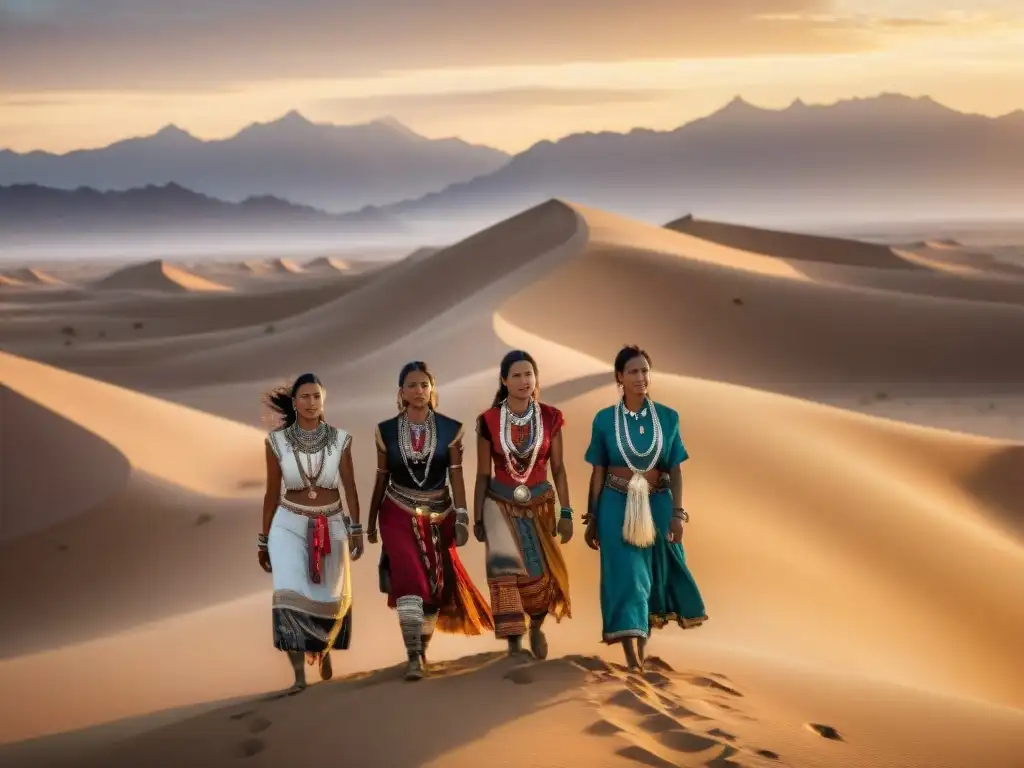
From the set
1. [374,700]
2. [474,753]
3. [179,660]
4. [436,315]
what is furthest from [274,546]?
[436,315]

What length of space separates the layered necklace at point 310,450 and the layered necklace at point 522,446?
884 millimetres

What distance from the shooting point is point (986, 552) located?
1370 centimetres

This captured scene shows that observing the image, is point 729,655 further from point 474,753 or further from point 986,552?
point 986,552

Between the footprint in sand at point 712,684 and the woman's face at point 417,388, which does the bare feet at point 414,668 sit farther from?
the footprint in sand at point 712,684

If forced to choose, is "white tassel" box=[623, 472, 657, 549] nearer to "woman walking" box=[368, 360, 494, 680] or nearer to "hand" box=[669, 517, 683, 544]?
"hand" box=[669, 517, 683, 544]

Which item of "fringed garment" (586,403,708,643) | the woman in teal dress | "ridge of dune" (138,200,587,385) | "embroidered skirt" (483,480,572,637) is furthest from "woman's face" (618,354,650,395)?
"ridge of dune" (138,200,587,385)

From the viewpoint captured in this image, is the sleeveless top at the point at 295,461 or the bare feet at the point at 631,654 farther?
the bare feet at the point at 631,654

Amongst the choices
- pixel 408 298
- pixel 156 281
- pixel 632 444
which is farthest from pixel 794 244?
pixel 632 444

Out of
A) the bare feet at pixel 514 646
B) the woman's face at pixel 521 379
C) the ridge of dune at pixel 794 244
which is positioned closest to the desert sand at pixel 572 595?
the bare feet at pixel 514 646

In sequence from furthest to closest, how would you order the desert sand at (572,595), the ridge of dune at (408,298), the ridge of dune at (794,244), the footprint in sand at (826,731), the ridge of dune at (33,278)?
the ridge of dune at (33,278) → the ridge of dune at (794,244) → the ridge of dune at (408,298) → the footprint in sand at (826,731) → the desert sand at (572,595)

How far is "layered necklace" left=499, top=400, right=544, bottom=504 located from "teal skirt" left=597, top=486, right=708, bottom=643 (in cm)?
46

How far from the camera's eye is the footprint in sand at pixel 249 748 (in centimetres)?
593

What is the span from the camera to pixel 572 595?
10.2 meters

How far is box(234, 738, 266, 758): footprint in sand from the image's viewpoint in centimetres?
593
